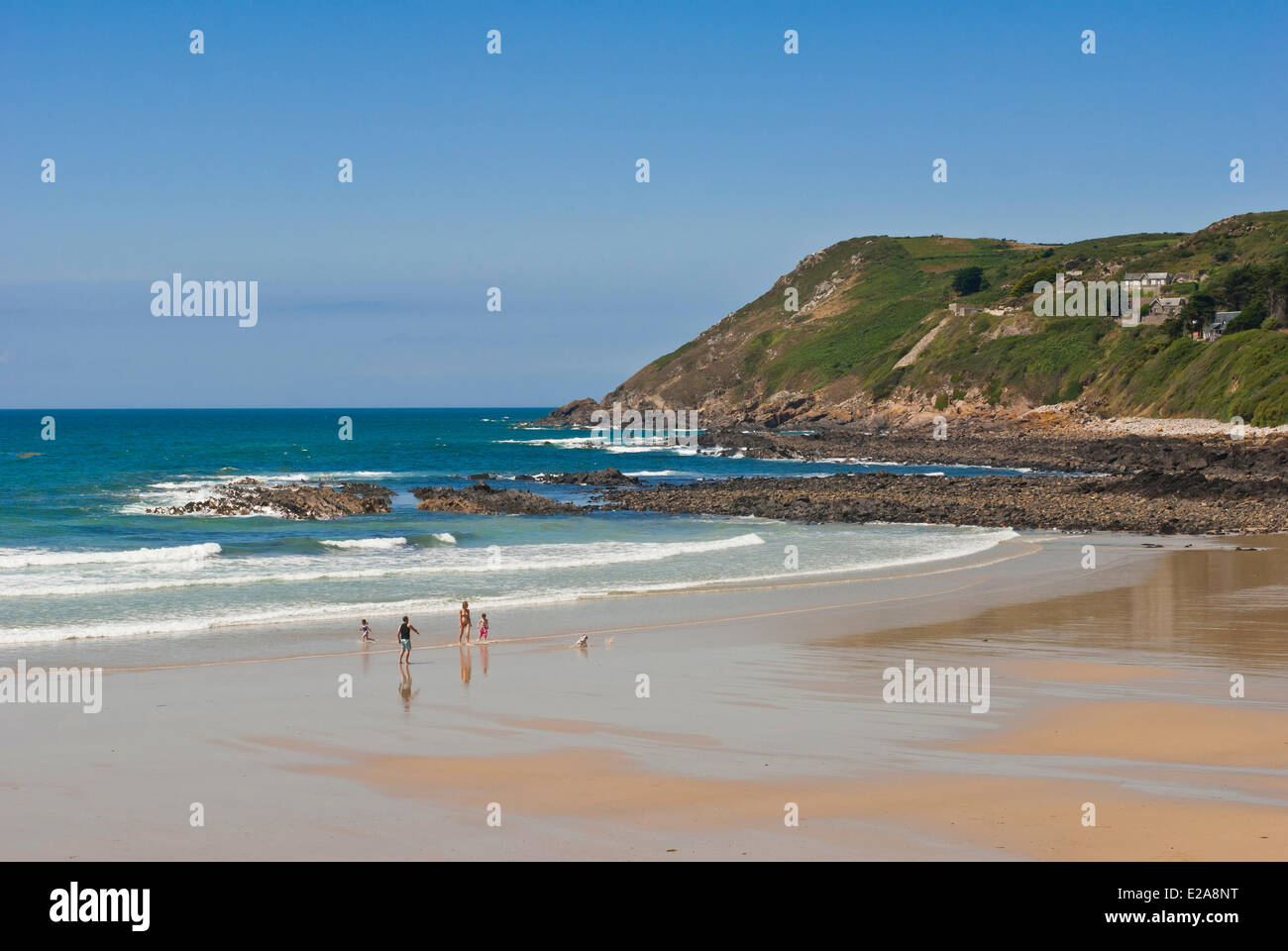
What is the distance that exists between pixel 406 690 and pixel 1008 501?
35738 millimetres

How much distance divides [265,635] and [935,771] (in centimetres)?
1395

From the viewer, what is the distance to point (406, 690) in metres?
16.6

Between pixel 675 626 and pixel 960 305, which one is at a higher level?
pixel 960 305

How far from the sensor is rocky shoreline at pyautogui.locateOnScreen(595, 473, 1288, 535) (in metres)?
40.2

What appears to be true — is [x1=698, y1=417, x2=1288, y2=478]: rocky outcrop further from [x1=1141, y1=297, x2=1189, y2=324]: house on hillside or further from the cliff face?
[x1=1141, y1=297, x2=1189, y2=324]: house on hillside

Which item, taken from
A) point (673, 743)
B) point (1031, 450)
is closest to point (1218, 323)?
point (1031, 450)

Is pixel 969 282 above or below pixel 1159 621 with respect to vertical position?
above

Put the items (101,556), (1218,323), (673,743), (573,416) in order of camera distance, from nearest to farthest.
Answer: (673,743) → (101,556) → (1218,323) → (573,416)

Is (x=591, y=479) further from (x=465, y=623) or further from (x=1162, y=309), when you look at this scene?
(x=1162, y=309)

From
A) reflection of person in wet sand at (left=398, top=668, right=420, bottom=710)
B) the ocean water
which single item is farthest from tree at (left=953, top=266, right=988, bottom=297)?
reflection of person in wet sand at (left=398, top=668, right=420, bottom=710)

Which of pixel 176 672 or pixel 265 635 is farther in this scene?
pixel 265 635

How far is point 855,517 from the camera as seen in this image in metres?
45.4
